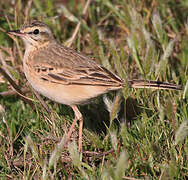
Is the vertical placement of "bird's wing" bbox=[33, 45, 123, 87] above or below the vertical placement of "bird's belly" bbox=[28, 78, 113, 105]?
above

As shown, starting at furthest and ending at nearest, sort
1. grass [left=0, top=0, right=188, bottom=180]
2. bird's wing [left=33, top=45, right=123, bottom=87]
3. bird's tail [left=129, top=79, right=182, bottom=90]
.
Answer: bird's wing [left=33, top=45, right=123, bottom=87] → bird's tail [left=129, top=79, right=182, bottom=90] → grass [left=0, top=0, right=188, bottom=180]


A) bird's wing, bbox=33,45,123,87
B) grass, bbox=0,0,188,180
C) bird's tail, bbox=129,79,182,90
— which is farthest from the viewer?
bird's wing, bbox=33,45,123,87

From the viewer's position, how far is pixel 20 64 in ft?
19.6

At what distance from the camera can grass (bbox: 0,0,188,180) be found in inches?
150

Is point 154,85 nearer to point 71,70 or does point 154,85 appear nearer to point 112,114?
point 112,114

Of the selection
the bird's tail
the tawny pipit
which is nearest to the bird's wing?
the tawny pipit

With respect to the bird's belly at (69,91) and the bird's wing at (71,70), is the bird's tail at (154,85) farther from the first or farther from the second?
the bird's belly at (69,91)

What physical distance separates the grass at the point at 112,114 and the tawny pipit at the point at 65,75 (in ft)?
0.59

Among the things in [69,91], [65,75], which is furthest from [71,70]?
[69,91]

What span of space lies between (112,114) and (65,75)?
107 centimetres

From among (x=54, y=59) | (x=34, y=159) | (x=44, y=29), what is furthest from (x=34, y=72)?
(x=34, y=159)

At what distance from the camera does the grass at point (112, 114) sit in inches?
150

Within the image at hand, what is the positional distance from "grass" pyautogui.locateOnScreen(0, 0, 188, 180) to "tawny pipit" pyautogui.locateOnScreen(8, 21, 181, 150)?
0.18 metres

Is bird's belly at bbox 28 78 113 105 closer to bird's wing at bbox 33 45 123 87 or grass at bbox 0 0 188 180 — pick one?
bird's wing at bbox 33 45 123 87
